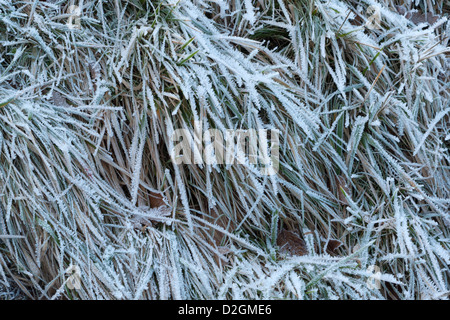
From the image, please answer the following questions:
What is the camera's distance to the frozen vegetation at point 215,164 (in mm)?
1087

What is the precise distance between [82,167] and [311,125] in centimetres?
63

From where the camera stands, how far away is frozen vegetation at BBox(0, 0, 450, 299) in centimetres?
109

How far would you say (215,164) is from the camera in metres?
1.15

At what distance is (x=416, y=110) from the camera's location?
49.3 inches

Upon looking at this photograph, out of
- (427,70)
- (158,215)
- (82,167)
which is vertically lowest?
(158,215)

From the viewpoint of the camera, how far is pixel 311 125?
3.93ft
